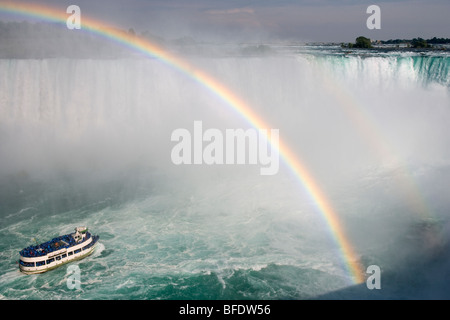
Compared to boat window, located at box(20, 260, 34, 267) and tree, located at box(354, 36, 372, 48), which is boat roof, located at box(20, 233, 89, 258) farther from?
tree, located at box(354, 36, 372, 48)

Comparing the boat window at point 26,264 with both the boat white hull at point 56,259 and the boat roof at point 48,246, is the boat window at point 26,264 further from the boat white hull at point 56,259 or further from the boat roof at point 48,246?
the boat roof at point 48,246

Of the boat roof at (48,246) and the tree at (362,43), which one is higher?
the tree at (362,43)

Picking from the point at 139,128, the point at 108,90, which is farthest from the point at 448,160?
the point at 108,90

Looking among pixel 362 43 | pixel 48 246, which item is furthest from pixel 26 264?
pixel 362 43

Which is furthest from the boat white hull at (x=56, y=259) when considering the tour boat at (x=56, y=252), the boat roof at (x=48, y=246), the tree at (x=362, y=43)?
the tree at (x=362, y=43)
